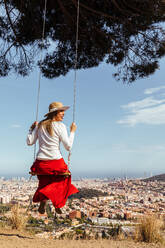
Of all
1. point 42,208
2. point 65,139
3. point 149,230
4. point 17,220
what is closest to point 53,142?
point 65,139

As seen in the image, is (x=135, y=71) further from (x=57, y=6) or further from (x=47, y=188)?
(x=47, y=188)

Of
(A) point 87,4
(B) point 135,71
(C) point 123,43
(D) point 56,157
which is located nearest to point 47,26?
(A) point 87,4

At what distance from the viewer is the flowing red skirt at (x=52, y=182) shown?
100 inches

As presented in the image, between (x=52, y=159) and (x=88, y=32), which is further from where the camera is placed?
(x=88, y=32)

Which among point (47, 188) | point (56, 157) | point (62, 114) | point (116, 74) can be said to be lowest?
point (47, 188)

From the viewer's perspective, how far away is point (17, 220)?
4980 mm

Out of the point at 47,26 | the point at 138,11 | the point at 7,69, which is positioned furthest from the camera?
the point at 7,69

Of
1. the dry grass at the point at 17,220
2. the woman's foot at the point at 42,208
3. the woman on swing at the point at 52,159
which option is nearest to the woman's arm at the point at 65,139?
the woman on swing at the point at 52,159

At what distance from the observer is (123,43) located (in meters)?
5.80

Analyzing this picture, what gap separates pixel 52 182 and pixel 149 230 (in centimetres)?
272

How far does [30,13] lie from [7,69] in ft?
5.17

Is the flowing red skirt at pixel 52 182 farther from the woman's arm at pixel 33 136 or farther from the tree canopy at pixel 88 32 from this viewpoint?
the tree canopy at pixel 88 32

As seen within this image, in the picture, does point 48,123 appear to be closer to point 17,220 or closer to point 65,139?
point 65,139

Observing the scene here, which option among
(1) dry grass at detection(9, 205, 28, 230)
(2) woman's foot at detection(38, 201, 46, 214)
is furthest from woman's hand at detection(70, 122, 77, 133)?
(1) dry grass at detection(9, 205, 28, 230)
